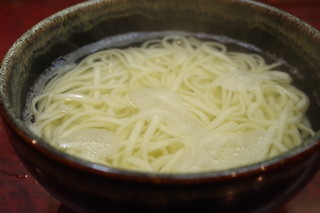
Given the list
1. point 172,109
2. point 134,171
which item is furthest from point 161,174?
point 172,109

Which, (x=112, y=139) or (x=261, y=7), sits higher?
(x=261, y=7)

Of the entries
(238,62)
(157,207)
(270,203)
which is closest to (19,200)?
(157,207)

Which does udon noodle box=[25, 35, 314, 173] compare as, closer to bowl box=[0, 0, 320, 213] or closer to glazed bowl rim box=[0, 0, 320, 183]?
bowl box=[0, 0, 320, 213]

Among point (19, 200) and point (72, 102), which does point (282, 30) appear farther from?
point (19, 200)

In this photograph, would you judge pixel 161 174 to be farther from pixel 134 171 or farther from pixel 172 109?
pixel 172 109

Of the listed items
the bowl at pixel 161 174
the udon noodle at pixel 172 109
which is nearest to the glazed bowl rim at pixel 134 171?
the bowl at pixel 161 174

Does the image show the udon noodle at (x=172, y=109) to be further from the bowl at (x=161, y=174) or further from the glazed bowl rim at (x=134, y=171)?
the glazed bowl rim at (x=134, y=171)

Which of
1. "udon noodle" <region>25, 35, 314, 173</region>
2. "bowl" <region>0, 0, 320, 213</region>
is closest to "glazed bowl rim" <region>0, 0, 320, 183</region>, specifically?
"bowl" <region>0, 0, 320, 213</region>
